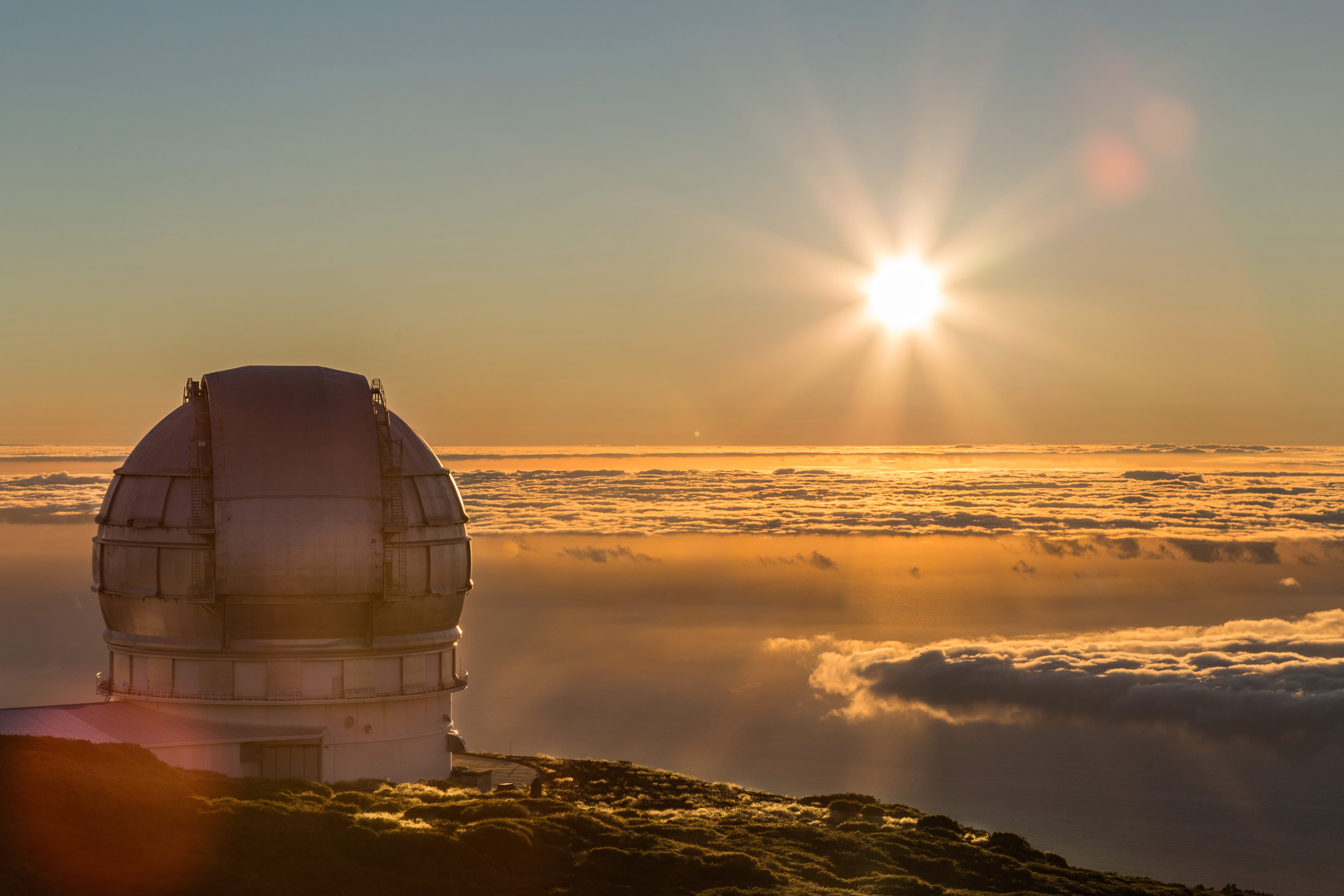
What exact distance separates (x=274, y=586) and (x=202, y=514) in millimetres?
3449

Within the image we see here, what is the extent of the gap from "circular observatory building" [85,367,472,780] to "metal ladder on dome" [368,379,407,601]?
7cm

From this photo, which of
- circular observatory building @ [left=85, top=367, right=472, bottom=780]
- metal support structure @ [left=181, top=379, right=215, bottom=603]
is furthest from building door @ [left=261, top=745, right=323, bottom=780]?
metal support structure @ [left=181, top=379, right=215, bottom=603]

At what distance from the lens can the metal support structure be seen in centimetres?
4031

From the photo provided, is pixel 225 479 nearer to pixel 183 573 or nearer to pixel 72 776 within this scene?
pixel 183 573

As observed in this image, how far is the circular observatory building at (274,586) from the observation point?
4038cm

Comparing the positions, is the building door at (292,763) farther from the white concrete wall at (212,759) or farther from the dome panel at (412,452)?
the dome panel at (412,452)

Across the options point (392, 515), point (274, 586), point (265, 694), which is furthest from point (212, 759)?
point (392, 515)

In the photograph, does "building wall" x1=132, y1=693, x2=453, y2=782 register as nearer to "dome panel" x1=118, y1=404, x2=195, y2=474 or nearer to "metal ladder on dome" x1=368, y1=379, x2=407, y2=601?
"metal ladder on dome" x1=368, y1=379, x2=407, y2=601

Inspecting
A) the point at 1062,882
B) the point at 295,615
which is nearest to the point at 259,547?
the point at 295,615

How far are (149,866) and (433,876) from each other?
21.3 ft

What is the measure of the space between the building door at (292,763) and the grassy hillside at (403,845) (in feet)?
5.21

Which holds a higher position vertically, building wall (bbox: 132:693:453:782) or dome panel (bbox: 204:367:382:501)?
dome panel (bbox: 204:367:382:501)

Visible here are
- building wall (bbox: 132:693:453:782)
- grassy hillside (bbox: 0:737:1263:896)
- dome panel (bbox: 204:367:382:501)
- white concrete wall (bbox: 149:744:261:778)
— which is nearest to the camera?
grassy hillside (bbox: 0:737:1263:896)

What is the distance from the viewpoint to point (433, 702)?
44188mm
